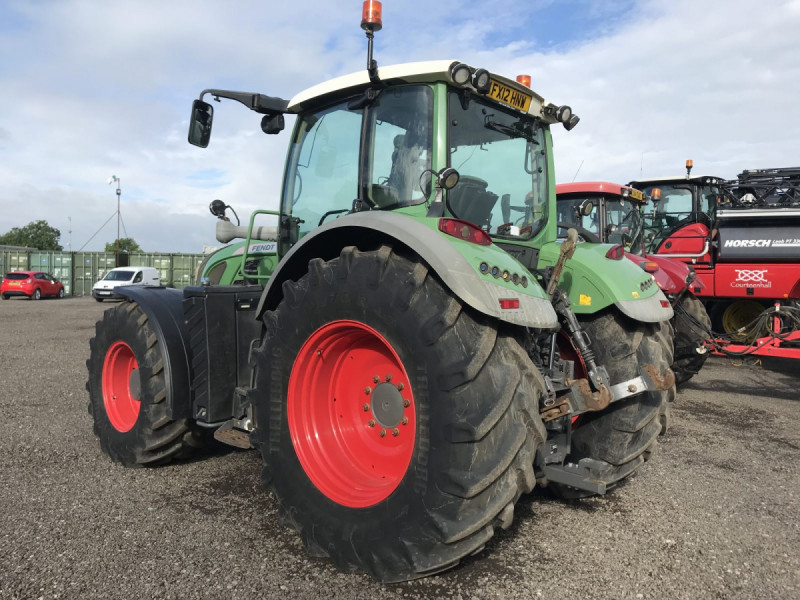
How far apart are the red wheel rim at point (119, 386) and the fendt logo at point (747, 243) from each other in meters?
7.61

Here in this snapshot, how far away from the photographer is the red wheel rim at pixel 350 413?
292 centimetres

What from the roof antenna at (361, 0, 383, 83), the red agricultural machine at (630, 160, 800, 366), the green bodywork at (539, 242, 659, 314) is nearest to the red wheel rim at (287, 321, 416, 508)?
the green bodywork at (539, 242, 659, 314)

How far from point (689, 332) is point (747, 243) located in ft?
6.68

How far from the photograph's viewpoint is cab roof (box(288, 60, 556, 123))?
3150 mm

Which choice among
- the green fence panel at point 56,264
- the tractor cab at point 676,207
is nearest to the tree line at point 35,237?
the green fence panel at point 56,264

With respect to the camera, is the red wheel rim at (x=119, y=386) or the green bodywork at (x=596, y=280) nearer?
the green bodywork at (x=596, y=280)

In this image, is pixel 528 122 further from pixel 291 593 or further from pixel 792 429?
pixel 792 429

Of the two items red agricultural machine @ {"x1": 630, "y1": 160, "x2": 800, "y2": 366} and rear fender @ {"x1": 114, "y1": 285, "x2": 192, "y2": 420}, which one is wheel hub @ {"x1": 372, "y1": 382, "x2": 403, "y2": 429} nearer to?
rear fender @ {"x1": 114, "y1": 285, "x2": 192, "y2": 420}

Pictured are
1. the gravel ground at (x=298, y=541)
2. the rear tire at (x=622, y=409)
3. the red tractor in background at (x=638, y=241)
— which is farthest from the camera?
the red tractor in background at (x=638, y=241)

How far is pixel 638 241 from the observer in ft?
29.6

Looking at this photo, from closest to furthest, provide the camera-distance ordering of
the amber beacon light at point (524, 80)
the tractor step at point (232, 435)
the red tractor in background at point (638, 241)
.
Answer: the tractor step at point (232, 435)
the amber beacon light at point (524, 80)
the red tractor in background at point (638, 241)

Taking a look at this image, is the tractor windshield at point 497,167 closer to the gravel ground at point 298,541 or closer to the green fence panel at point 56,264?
the gravel ground at point 298,541

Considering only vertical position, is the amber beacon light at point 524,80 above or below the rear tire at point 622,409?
above

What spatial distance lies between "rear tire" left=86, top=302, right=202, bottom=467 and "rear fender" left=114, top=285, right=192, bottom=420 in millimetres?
73
